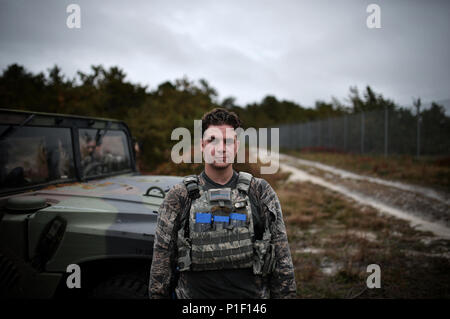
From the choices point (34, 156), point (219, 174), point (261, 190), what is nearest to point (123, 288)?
point (219, 174)

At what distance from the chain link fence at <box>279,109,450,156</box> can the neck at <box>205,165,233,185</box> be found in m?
13.3

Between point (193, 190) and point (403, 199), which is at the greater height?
point (193, 190)

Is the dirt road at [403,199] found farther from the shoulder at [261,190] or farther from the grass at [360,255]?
the shoulder at [261,190]

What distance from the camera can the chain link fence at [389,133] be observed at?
12.9m

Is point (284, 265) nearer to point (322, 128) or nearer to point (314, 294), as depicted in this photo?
point (314, 294)

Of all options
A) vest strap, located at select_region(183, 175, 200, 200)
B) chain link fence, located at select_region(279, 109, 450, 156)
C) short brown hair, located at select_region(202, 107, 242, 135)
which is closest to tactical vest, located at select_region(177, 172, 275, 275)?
vest strap, located at select_region(183, 175, 200, 200)

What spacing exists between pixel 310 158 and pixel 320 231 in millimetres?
17483

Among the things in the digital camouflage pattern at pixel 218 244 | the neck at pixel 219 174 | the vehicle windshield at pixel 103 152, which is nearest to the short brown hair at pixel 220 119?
the neck at pixel 219 174

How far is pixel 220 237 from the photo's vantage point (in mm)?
1780

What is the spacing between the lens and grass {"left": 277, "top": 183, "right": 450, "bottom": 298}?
3.59 m

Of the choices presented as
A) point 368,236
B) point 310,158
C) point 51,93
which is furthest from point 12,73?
point 368,236

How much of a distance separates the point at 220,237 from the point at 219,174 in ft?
1.23

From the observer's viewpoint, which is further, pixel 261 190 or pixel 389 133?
pixel 389 133

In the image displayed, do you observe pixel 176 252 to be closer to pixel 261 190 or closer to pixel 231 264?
pixel 231 264
